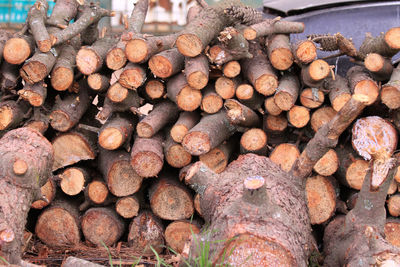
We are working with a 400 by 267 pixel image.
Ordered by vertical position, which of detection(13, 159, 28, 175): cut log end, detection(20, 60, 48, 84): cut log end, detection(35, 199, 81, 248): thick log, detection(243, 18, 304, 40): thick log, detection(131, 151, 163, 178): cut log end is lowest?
detection(35, 199, 81, 248): thick log

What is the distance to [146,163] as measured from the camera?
332cm

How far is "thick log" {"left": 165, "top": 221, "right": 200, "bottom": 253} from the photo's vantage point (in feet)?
11.6

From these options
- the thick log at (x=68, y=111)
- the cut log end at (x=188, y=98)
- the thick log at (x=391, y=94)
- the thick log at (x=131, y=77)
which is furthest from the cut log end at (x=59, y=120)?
the thick log at (x=391, y=94)

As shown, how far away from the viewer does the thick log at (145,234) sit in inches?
142

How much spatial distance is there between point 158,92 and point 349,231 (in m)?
1.71

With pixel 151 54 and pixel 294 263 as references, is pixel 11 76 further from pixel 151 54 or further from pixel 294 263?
pixel 294 263

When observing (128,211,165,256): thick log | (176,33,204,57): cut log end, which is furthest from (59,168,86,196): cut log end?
(176,33,204,57): cut log end

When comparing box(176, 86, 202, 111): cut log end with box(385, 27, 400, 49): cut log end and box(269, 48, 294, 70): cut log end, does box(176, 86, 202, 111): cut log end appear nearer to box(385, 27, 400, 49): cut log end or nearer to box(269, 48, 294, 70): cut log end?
box(269, 48, 294, 70): cut log end

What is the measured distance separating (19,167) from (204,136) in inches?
47.4

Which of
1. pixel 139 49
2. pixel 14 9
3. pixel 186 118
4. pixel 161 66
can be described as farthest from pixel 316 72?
pixel 14 9

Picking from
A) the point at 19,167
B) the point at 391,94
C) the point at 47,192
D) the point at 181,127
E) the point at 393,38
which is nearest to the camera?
the point at 19,167

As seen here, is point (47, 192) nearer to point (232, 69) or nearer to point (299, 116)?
point (232, 69)

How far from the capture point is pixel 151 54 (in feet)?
11.3

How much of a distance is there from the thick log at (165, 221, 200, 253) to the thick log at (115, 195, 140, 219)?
288 millimetres
